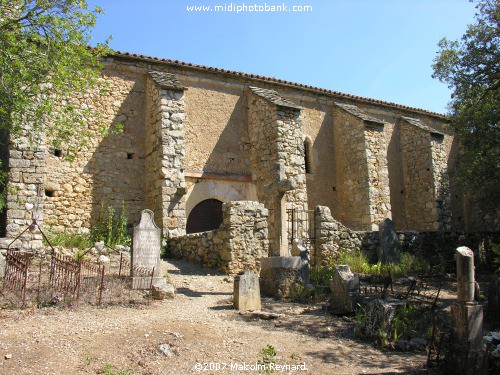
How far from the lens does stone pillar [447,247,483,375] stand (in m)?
5.38

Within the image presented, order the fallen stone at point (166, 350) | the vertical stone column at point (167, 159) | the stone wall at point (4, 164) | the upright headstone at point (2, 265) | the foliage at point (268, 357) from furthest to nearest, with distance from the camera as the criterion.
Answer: the vertical stone column at point (167, 159) < the stone wall at point (4, 164) < the upright headstone at point (2, 265) < the fallen stone at point (166, 350) < the foliage at point (268, 357)

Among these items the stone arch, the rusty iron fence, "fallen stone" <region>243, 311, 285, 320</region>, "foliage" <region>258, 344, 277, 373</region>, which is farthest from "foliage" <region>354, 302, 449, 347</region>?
the stone arch

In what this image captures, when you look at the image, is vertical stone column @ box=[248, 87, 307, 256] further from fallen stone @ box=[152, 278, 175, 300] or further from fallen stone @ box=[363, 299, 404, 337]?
fallen stone @ box=[363, 299, 404, 337]

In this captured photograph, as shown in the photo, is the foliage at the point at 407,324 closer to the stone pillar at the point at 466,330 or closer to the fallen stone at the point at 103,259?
the stone pillar at the point at 466,330

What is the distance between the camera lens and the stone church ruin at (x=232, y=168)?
1152 cm

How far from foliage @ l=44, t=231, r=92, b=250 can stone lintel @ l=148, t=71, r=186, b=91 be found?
486 centimetres

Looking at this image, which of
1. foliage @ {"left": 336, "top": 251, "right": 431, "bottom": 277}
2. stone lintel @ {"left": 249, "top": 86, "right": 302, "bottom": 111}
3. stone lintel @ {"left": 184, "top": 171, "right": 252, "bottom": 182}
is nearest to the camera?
foliage @ {"left": 336, "top": 251, "right": 431, "bottom": 277}

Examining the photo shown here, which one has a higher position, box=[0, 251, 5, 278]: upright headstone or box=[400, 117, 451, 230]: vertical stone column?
box=[400, 117, 451, 230]: vertical stone column

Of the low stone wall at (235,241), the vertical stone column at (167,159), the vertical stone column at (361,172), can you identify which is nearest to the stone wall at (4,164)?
the vertical stone column at (167,159)

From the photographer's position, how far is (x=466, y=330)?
552cm

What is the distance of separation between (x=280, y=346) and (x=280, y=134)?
9547 millimetres

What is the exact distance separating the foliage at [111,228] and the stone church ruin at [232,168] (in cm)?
27

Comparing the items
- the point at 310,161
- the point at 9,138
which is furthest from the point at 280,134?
the point at 9,138

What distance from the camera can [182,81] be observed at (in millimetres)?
15156
